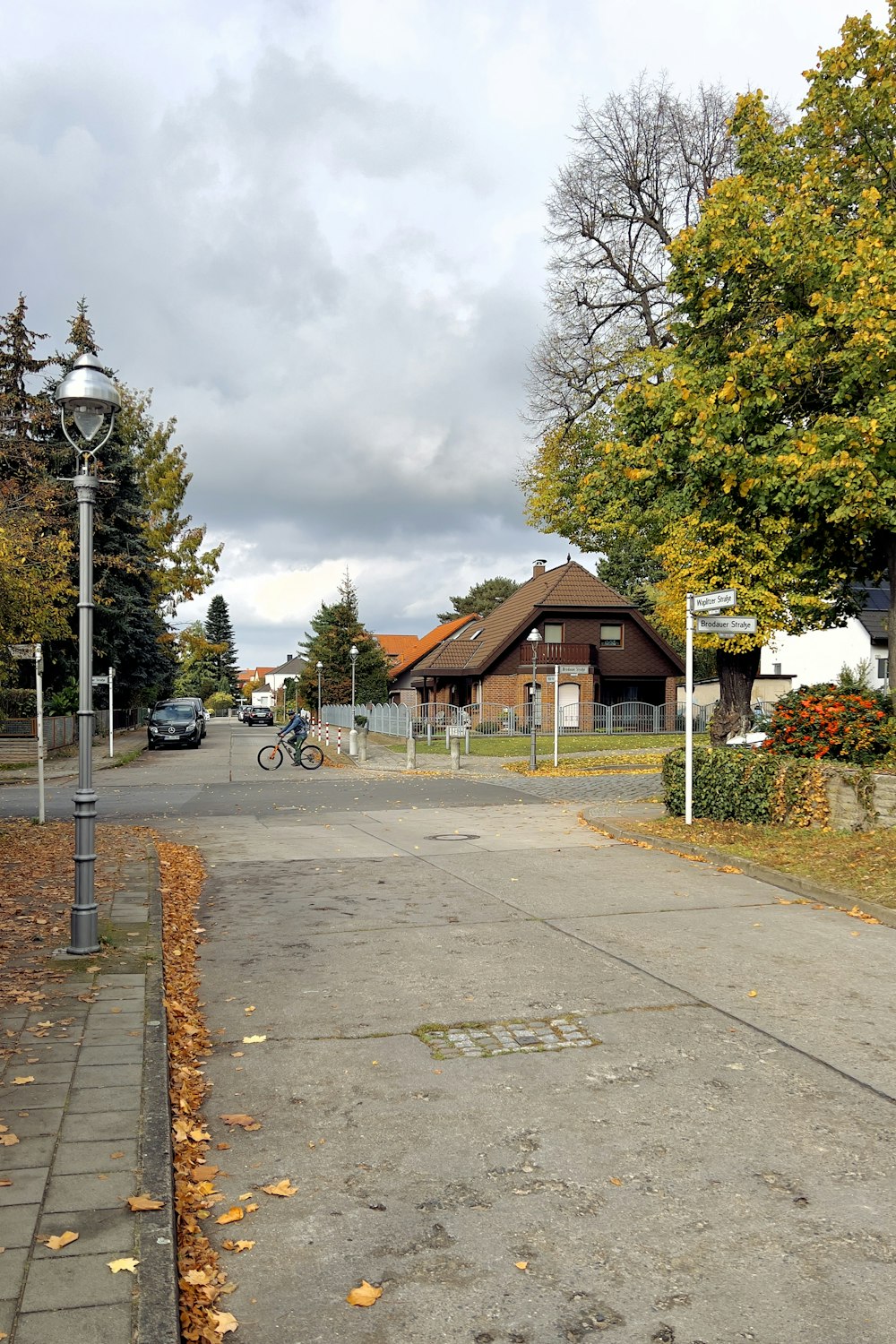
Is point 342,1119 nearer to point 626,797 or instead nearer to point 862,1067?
point 862,1067

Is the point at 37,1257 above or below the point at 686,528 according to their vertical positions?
below

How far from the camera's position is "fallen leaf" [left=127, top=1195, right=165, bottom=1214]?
345 centimetres

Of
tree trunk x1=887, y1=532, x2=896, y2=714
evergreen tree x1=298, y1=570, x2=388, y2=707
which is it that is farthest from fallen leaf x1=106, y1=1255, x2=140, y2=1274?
evergreen tree x1=298, y1=570, x2=388, y2=707

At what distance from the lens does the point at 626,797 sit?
65.6 ft

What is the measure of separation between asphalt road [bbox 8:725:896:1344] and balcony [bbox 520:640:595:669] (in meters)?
39.6

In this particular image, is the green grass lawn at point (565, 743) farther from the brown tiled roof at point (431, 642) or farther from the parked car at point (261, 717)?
the parked car at point (261, 717)

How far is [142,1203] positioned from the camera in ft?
11.4

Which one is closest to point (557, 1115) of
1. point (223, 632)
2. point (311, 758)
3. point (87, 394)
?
point (87, 394)

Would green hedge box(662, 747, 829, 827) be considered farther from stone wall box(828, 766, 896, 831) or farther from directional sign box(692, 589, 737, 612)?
directional sign box(692, 589, 737, 612)

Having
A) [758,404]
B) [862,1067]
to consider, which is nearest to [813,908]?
[862,1067]

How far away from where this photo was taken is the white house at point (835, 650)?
175 ft

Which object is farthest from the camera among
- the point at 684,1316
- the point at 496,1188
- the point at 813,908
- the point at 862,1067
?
the point at 813,908

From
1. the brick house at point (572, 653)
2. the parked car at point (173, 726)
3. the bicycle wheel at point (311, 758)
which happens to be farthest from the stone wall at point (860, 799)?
the brick house at point (572, 653)

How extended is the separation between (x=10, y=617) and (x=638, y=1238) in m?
11.6
